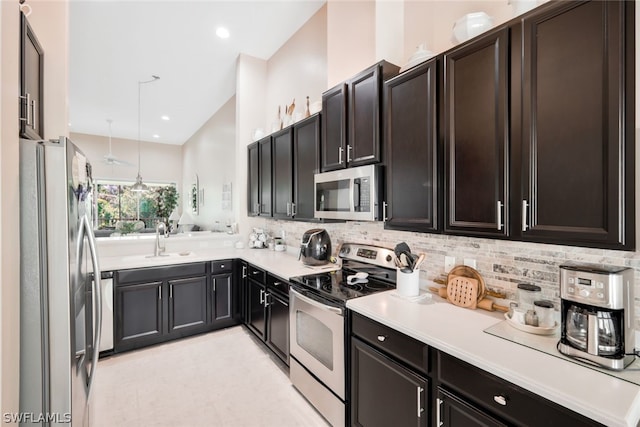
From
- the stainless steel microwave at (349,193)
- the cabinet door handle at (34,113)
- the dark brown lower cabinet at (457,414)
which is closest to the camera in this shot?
the dark brown lower cabinet at (457,414)

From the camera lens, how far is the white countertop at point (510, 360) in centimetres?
86

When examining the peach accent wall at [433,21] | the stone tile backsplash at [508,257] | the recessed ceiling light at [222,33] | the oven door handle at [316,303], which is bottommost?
the oven door handle at [316,303]

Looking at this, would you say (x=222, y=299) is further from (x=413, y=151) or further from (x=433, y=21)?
(x=433, y=21)

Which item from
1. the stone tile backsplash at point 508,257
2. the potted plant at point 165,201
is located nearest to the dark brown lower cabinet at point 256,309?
the stone tile backsplash at point 508,257

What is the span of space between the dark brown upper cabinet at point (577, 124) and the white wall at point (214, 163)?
431 centimetres

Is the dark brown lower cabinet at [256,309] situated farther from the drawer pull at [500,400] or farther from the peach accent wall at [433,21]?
the peach accent wall at [433,21]

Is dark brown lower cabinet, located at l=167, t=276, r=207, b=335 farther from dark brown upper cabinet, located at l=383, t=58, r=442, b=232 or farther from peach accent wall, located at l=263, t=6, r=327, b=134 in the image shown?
dark brown upper cabinet, located at l=383, t=58, r=442, b=232

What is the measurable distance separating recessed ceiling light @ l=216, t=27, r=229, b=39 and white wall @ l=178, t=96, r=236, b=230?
5.83 ft

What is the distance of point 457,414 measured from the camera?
1204 millimetres

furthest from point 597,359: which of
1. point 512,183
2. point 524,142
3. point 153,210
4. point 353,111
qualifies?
point 153,210

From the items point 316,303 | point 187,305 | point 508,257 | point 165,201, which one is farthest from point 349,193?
point 165,201

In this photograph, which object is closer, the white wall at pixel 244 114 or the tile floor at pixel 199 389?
the tile floor at pixel 199 389

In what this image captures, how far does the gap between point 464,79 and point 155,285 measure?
3.28 meters

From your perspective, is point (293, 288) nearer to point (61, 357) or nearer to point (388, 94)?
point (61, 357)
